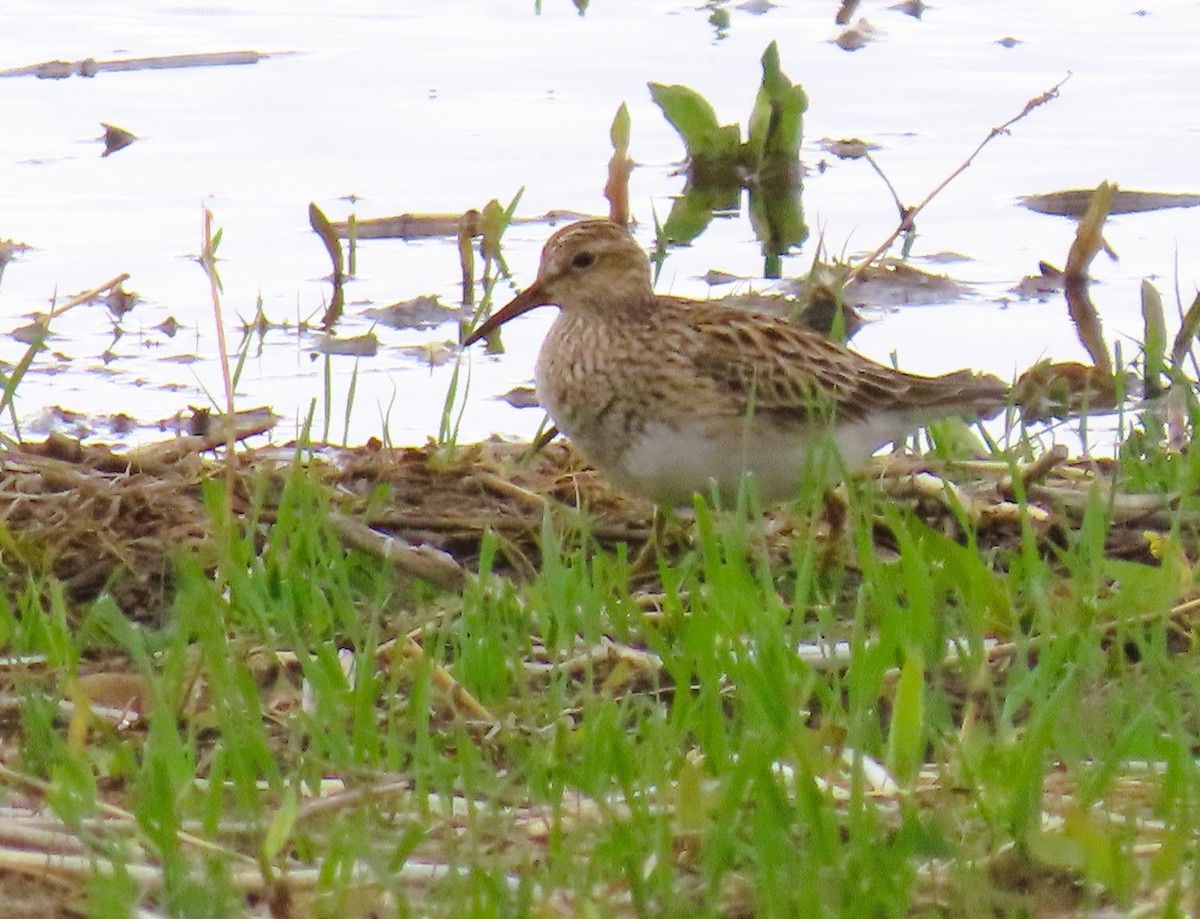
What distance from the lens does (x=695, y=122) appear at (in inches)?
359

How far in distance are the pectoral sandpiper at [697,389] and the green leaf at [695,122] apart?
2762 mm

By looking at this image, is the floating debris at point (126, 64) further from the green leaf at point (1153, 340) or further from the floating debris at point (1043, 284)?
the green leaf at point (1153, 340)

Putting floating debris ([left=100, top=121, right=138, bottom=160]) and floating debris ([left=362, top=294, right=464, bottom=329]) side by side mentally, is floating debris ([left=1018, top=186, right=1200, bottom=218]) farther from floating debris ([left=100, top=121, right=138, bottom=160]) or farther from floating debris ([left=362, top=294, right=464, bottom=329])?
floating debris ([left=100, top=121, right=138, bottom=160])

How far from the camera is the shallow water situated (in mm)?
8039

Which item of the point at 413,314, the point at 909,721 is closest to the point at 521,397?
the point at 413,314

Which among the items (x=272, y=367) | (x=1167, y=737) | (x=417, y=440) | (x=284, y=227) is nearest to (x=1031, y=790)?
(x=1167, y=737)

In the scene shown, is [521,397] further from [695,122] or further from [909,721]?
[909,721]

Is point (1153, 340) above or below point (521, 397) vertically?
above

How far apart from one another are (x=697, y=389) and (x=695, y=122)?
3.81m

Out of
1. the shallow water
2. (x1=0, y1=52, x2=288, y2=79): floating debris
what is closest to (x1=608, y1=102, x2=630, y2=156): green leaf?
the shallow water

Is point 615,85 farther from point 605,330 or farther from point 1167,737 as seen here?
point 1167,737

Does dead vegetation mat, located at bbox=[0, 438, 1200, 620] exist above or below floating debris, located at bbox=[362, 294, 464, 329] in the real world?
above

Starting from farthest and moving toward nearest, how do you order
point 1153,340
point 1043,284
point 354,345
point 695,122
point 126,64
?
point 126,64 < point 695,122 < point 1043,284 < point 354,345 < point 1153,340

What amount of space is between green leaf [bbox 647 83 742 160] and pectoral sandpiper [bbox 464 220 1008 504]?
2.76m
